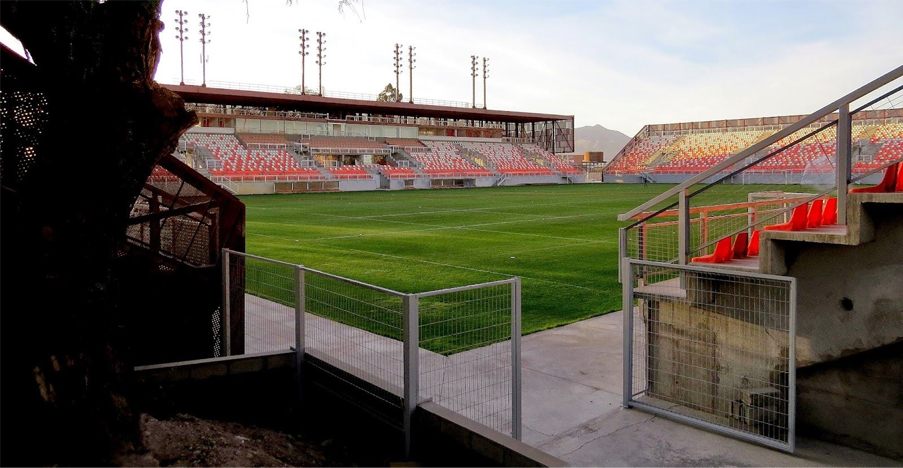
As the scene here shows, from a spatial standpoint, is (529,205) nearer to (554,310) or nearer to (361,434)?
(554,310)

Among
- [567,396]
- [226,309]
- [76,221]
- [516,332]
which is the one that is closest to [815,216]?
[567,396]

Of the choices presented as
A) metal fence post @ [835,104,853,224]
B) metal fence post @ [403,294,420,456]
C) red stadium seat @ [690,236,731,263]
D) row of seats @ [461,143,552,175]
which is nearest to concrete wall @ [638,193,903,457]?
metal fence post @ [835,104,853,224]

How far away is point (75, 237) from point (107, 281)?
30 centimetres

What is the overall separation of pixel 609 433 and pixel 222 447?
9.39ft

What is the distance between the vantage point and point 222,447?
402cm

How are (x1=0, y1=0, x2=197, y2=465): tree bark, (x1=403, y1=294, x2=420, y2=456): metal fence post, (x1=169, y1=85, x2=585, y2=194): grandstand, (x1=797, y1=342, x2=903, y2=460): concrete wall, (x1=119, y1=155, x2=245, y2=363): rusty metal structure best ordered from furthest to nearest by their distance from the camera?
(x1=169, y1=85, x2=585, y2=194): grandstand, (x1=119, y1=155, x2=245, y2=363): rusty metal structure, (x1=797, y1=342, x2=903, y2=460): concrete wall, (x1=403, y1=294, x2=420, y2=456): metal fence post, (x1=0, y1=0, x2=197, y2=465): tree bark

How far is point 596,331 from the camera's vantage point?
8.49m

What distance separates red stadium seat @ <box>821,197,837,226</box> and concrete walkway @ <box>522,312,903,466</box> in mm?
2196

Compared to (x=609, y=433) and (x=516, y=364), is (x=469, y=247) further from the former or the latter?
(x=516, y=364)

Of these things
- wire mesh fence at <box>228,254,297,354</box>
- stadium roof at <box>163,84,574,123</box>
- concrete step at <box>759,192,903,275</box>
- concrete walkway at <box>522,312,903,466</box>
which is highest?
stadium roof at <box>163,84,574,123</box>

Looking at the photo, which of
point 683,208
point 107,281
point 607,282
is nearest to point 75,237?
point 107,281

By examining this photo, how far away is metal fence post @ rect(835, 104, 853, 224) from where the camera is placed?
5.04 metres

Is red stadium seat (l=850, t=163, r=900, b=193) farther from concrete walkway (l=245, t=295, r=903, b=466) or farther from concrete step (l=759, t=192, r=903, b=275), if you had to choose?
concrete walkway (l=245, t=295, r=903, b=466)

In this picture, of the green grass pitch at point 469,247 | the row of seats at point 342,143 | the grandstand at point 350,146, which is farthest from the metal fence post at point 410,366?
the row of seats at point 342,143
